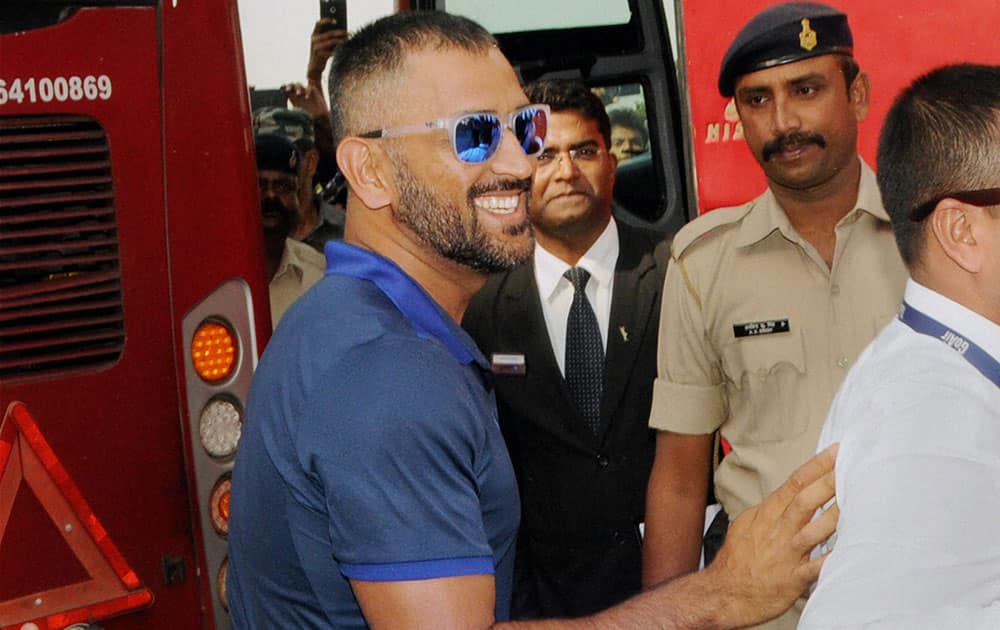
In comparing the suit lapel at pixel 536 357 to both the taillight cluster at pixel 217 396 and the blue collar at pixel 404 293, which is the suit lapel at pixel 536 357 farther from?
the blue collar at pixel 404 293

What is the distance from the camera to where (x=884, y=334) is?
2.10 meters

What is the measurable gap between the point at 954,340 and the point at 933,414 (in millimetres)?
225

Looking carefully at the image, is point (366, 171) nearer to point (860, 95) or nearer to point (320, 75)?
point (860, 95)

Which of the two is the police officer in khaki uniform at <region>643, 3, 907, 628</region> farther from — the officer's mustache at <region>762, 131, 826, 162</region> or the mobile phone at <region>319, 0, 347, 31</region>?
the mobile phone at <region>319, 0, 347, 31</region>

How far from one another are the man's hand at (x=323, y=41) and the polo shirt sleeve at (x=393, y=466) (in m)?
2.44

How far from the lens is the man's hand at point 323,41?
431 cm

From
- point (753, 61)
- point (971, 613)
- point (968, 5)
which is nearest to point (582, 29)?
point (968, 5)

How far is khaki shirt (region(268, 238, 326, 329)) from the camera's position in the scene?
4684 mm

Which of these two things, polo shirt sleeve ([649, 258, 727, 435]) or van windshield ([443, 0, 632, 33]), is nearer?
polo shirt sleeve ([649, 258, 727, 435])

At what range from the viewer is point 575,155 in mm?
4434

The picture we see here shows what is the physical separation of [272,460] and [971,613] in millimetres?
915

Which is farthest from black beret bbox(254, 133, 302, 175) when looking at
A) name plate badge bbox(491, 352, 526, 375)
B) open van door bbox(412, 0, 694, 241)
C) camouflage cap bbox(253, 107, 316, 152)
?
name plate badge bbox(491, 352, 526, 375)

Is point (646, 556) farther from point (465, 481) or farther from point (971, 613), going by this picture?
point (971, 613)

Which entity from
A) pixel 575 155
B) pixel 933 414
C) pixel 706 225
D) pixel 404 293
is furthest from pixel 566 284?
pixel 933 414
